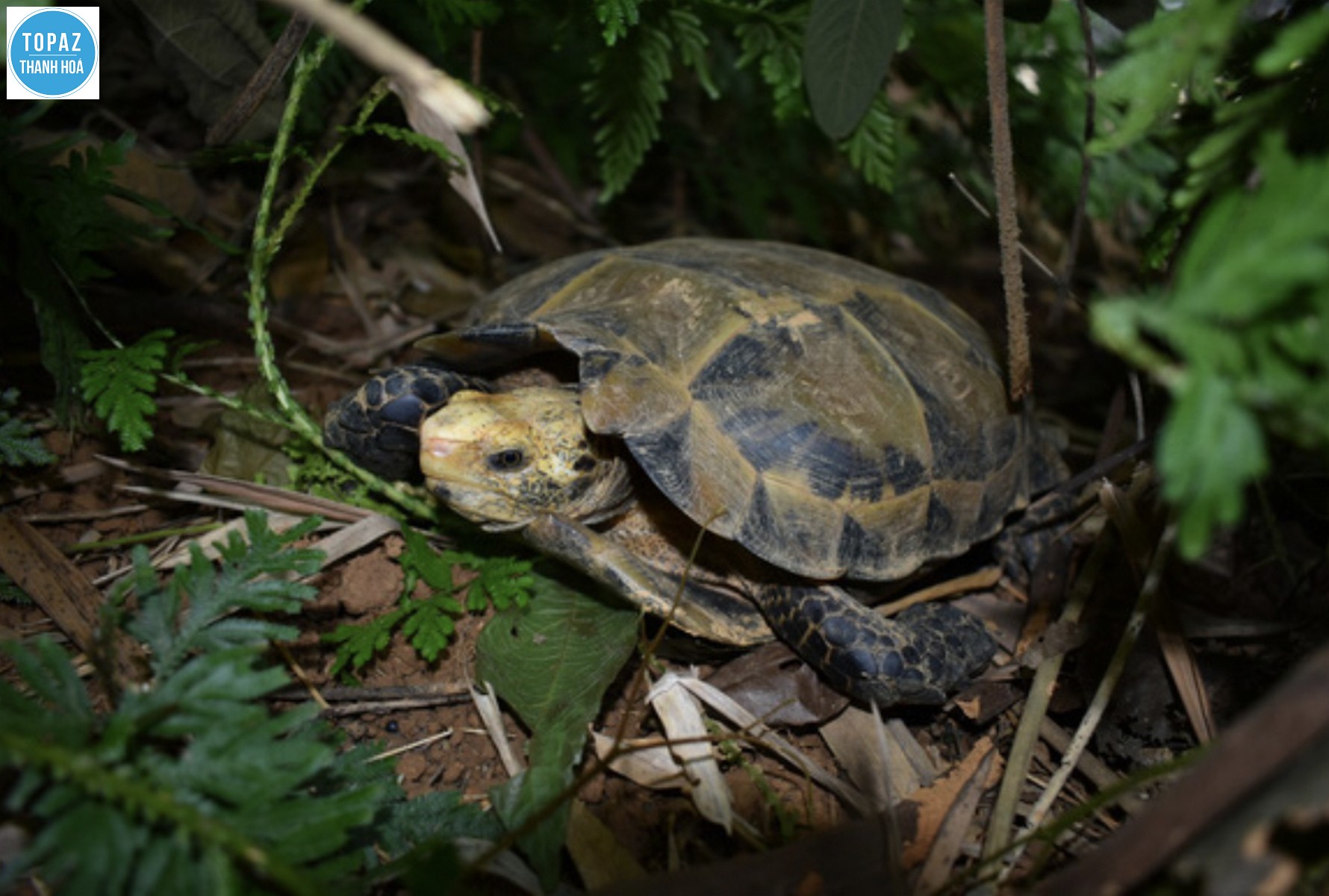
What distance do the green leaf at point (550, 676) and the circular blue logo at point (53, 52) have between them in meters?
2.39

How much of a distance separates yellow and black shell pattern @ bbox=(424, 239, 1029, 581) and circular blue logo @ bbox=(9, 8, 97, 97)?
1.58m

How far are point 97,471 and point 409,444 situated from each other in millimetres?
1073

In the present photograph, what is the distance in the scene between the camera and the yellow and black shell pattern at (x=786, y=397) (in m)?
2.69

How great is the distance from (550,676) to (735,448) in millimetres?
873

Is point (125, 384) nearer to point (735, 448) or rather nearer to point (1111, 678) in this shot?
point (735, 448)

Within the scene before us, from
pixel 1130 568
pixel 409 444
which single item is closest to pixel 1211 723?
pixel 1130 568

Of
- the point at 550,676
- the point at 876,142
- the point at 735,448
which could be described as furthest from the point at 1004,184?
the point at 550,676

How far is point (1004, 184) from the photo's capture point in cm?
275

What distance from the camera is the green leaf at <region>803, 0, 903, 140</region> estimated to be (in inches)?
111

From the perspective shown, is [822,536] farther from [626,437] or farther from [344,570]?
[344,570]

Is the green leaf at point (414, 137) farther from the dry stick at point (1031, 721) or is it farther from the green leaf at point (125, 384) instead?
the dry stick at point (1031, 721)

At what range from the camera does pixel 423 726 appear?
8.61 feet

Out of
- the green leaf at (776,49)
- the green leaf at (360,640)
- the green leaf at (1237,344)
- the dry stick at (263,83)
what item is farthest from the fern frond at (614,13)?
the green leaf at (1237,344)

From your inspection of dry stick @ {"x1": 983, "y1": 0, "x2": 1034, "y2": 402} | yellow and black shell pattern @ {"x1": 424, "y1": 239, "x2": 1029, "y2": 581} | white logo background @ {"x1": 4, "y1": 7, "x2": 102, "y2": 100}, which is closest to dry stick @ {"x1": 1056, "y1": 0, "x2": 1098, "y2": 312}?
dry stick @ {"x1": 983, "y1": 0, "x2": 1034, "y2": 402}
